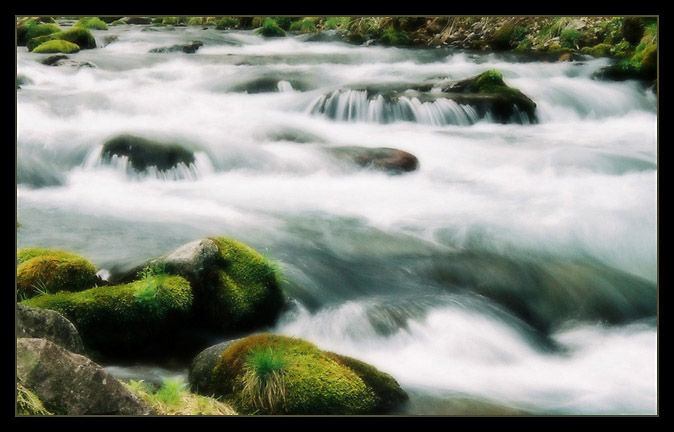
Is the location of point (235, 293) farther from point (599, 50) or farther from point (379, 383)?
point (599, 50)

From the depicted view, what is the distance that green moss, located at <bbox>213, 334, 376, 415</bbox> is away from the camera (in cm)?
339

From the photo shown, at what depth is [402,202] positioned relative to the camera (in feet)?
13.5

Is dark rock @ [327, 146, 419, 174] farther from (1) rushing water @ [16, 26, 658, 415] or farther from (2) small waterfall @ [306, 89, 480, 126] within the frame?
(2) small waterfall @ [306, 89, 480, 126]

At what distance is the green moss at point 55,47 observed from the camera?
13.4 feet

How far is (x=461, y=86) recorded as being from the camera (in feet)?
14.6

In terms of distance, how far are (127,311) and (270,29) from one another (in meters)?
1.88

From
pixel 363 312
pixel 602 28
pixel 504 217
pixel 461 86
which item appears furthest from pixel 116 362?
pixel 602 28

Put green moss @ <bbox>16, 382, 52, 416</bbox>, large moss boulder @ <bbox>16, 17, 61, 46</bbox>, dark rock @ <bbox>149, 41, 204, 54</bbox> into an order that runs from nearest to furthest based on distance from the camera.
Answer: green moss @ <bbox>16, 382, 52, 416</bbox>, large moss boulder @ <bbox>16, 17, 61, 46</bbox>, dark rock @ <bbox>149, 41, 204, 54</bbox>

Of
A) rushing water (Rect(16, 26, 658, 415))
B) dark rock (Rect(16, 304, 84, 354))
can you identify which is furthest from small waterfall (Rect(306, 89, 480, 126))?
dark rock (Rect(16, 304, 84, 354))

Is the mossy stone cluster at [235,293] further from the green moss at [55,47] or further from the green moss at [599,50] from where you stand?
the green moss at [599,50]

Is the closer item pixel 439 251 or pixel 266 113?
pixel 439 251

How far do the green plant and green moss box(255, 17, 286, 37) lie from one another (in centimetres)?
193

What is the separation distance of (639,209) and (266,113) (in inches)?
94.0
